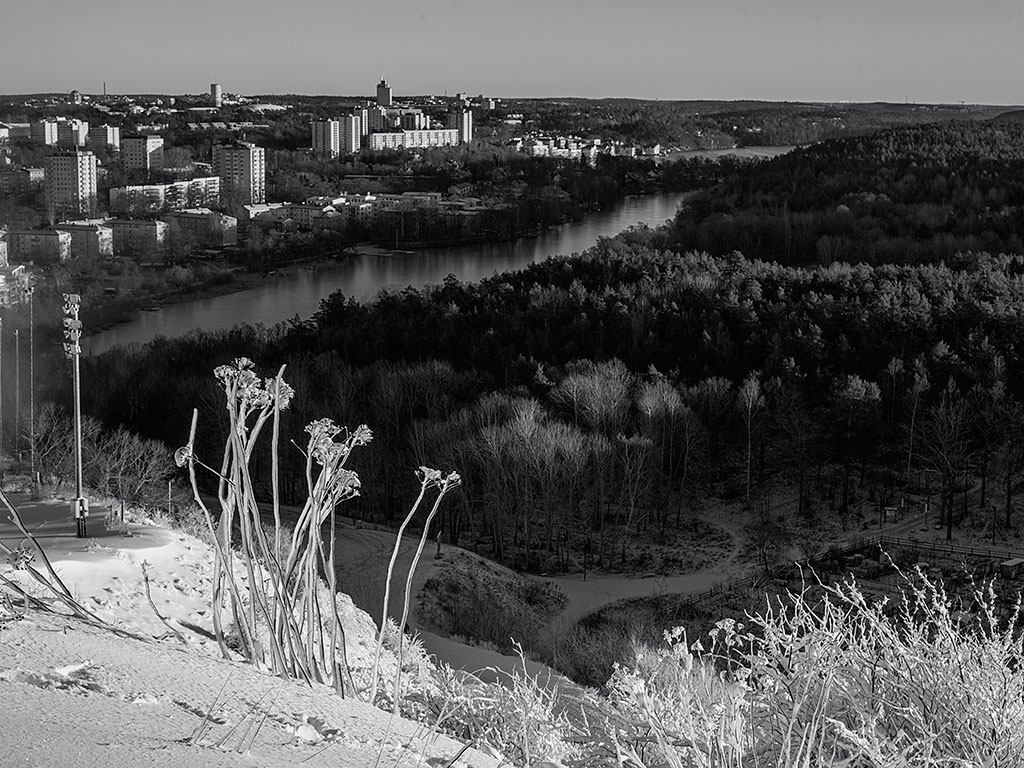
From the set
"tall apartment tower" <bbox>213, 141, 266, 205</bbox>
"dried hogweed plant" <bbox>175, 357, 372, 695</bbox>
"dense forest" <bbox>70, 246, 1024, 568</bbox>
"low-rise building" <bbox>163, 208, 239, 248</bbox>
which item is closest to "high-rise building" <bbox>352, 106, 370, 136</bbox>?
"tall apartment tower" <bbox>213, 141, 266, 205</bbox>

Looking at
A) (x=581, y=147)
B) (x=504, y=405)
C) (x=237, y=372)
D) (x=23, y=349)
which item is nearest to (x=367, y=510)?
(x=504, y=405)

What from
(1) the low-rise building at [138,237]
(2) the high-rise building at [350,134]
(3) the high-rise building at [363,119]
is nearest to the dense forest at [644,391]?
(1) the low-rise building at [138,237]

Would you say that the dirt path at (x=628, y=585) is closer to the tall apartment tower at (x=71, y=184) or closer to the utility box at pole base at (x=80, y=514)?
the utility box at pole base at (x=80, y=514)

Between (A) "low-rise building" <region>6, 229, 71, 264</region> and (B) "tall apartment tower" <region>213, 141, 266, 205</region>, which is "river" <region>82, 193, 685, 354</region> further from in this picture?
(B) "tall apartment tower" <region>213, 141, 266, 205</region>

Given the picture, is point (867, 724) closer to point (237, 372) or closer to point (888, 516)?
point (237, 372)

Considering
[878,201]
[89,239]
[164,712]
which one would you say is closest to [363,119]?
[878,201]

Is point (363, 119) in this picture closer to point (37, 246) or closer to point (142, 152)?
point (142, 152)
